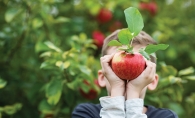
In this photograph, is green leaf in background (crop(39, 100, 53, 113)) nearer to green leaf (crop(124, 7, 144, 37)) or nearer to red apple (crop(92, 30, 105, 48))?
red apple (crop(92, 30, 105, 48))

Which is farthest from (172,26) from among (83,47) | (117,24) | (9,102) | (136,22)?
(136,22)

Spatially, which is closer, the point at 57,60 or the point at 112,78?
the point at 112,78

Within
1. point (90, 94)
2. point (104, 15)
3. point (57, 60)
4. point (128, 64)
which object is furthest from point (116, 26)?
point (128, 64)

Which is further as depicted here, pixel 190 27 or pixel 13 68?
pixel 190 27

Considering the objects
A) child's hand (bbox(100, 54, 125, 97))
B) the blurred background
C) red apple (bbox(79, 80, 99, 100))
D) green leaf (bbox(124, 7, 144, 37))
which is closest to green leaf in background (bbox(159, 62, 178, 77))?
the blurred background

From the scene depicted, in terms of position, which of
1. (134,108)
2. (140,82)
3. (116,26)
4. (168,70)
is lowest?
(134,108)

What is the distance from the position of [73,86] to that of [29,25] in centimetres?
54

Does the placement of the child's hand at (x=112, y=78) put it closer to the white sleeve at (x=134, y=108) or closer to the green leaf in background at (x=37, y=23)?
the white sleeve at (x=134, y=108)

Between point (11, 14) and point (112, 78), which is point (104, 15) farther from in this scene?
point (112, 78)

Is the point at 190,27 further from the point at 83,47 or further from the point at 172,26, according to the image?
the point at 83,47

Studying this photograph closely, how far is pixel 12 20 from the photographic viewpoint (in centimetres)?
305

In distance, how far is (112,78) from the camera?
211 centimetres

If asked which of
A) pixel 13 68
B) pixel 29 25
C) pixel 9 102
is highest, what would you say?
pixel 29 25

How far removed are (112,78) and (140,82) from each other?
0.41 feet
